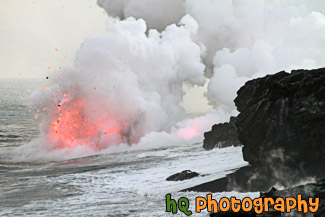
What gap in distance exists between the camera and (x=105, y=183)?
3572 centimetres

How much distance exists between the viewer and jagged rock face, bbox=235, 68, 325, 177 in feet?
84.9

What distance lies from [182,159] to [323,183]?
28.8m

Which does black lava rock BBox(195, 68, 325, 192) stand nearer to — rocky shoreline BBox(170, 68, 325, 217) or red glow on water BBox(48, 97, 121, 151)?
rocky shoreline BBox(170, 68, 325, 217)

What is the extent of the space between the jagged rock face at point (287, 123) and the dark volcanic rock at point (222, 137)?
2331cm

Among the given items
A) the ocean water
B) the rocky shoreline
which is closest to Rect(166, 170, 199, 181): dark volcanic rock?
the ocean water

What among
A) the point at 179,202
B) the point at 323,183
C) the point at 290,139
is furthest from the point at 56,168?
the point at 323,183

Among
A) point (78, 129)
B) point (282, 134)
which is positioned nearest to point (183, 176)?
point (282, 134)

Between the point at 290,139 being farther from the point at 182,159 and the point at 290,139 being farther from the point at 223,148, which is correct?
the point at 223,148

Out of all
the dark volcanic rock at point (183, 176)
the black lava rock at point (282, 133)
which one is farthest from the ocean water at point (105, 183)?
the black lava rock at point (282, 133)

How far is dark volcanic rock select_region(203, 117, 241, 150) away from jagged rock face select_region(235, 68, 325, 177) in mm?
23309

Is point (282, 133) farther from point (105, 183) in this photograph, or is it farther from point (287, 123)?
point (105, 183)

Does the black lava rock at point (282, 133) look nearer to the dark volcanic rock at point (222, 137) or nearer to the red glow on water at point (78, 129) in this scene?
the dark volcanic rock at point (222, 137)

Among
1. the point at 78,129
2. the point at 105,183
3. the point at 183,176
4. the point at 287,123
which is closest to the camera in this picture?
the point at 287,123

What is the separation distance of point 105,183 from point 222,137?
25027mm
